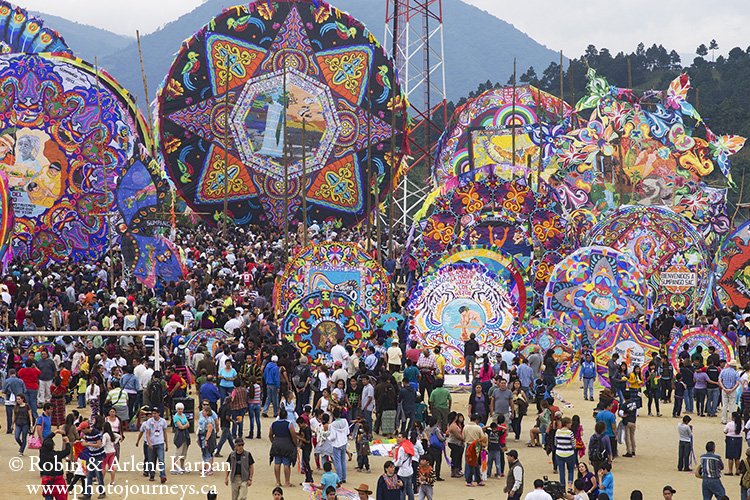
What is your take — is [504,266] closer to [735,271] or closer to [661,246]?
[661,246]

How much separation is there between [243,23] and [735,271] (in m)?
21.4

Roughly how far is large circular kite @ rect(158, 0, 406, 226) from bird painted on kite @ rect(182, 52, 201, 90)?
1.5 inches

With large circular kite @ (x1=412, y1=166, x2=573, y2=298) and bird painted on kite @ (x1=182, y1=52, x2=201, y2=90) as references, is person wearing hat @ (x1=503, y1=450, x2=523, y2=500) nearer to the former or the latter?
large circular kite @ (x1=412, y1=166, x2=573, y2=298)

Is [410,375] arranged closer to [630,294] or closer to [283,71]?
[630,294]

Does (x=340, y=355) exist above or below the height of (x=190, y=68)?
below

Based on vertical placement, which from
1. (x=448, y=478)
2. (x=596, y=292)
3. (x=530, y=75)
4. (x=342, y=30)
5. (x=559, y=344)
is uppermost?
(x=530, y=75)

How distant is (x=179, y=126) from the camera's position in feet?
130

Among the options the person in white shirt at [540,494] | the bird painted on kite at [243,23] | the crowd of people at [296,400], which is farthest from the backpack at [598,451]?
the bird painted on kite at [243,23]

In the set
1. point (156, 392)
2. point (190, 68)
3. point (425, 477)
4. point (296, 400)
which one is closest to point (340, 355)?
point (296, 400)

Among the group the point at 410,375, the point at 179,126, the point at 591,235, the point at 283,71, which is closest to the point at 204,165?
the point at 179,126

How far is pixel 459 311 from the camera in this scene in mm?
22250

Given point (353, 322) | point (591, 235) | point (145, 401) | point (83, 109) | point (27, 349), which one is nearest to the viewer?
point (145, 401)

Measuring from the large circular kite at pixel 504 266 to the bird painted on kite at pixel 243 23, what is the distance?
1951 centimetres

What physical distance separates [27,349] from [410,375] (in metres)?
7.07
